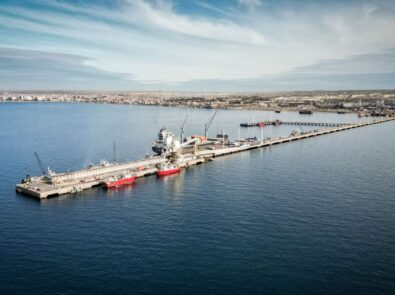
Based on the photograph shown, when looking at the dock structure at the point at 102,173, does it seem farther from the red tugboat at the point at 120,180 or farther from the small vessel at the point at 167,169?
the red tugboat at the point at 120,180

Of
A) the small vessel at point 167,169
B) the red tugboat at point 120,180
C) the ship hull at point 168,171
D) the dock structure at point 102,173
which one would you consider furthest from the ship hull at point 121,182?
the small vessel at point 167,169

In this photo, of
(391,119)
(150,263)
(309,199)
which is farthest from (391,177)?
(391,119)

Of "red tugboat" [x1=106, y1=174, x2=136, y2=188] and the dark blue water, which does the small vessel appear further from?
"red tugboat" [x1=106, y1=174, x2=136, y2=188]

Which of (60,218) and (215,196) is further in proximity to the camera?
(215,196)

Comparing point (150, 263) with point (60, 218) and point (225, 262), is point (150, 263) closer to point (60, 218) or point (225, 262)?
point (225, 262)

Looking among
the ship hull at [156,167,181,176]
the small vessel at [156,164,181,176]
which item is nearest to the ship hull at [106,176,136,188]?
the ship hull at [156,167,181,176]

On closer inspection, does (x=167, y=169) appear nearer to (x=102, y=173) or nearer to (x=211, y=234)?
(x=102, y=173)

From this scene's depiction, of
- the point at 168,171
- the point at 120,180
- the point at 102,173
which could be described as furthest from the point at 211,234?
the point at 168,171
